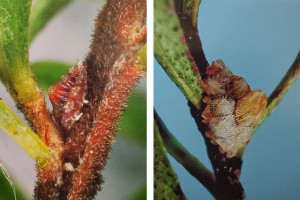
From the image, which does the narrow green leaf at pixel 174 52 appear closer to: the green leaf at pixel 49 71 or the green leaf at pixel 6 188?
the green leaf at pixel 49 71

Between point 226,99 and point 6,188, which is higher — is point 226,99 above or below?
above

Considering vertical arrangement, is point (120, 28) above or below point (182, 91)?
above

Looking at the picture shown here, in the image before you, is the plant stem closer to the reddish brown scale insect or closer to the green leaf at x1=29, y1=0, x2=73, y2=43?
the reddish brown scale insect

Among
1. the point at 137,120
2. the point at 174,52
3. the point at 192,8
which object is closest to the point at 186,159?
the point at 137,120

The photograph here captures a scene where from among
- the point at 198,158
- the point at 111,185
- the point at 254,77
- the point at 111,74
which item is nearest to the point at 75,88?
the point at 111,74

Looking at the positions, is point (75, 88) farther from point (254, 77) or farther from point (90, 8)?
point (254, 77)

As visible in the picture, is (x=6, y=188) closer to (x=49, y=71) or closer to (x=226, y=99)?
(x=49, y=71)
